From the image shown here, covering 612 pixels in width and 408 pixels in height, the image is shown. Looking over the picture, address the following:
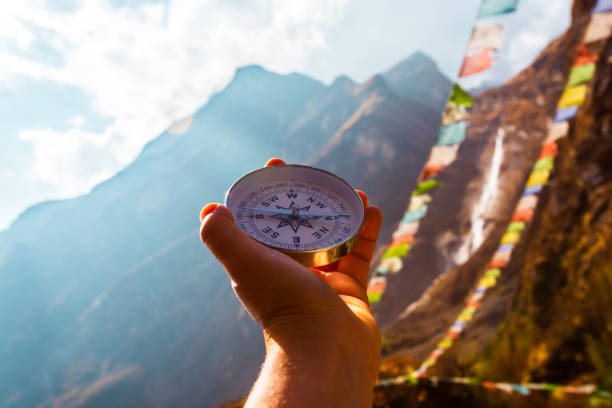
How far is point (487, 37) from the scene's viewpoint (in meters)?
3.91

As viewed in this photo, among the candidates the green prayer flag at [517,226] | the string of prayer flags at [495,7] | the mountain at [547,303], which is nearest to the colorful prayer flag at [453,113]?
the string of prayer flags at [495,7]

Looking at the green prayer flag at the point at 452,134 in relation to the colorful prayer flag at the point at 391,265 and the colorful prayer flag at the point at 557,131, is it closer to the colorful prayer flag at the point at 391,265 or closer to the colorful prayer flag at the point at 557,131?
the colorful prayer flag at the point at 557,131

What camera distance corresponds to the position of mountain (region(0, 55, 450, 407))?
32125mm

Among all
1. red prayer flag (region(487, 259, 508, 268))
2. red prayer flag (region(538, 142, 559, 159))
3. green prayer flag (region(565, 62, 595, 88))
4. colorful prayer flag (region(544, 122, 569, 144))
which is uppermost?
green prayer flag (region(565, 62, 595, 88))

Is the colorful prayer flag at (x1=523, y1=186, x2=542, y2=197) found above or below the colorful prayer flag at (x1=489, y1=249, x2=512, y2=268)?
above

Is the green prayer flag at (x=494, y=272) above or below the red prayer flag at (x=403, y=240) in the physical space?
below

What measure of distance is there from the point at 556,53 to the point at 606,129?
7.14 meters

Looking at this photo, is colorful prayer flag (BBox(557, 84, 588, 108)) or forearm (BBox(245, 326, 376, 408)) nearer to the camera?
forearm (BBox(245, 326, 376, 408))

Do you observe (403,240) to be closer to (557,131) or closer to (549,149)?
(549,149)

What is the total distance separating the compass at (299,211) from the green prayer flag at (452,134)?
3053 millimetres

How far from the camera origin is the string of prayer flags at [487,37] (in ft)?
12.7

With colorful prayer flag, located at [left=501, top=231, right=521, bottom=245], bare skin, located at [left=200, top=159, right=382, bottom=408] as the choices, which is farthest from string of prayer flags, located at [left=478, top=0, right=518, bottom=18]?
bare skin, located at [left=200, top=159, right=382, bottom=408]

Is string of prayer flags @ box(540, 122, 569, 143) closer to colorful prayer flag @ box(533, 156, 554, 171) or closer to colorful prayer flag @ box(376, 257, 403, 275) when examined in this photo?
colorful prayer flag @ box(533, 156, 554, 171)

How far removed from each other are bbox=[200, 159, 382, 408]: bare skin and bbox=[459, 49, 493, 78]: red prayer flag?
3602 mm
